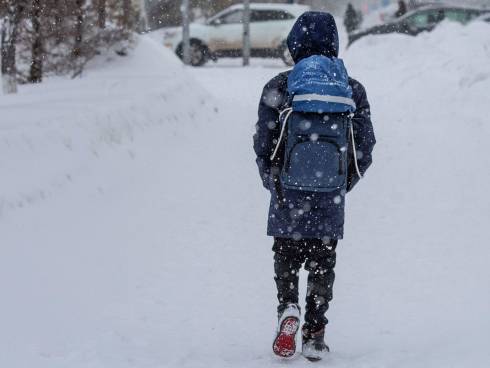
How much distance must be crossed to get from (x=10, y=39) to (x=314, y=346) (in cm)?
632

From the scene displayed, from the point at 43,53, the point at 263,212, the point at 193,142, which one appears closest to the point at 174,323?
the point at 263,212

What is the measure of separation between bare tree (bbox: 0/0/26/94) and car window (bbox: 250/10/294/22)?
1560cm

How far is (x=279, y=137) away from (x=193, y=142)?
533cm

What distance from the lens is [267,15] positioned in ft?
77.6

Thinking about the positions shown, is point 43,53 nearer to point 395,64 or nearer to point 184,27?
point 395,64

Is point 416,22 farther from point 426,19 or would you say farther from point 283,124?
point 283,124

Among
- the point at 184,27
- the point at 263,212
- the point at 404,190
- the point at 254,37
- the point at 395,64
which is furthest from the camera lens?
the point at 254,37

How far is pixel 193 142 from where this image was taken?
8719 mm

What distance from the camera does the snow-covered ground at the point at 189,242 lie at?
384 centimetres

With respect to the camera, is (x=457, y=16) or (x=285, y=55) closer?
(x=285, y=55)

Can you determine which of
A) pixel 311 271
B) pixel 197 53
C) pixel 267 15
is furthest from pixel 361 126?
pixel 267 15

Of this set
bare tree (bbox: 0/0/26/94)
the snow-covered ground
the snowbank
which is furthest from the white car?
bare tree (bbox: 0/0/26/94)

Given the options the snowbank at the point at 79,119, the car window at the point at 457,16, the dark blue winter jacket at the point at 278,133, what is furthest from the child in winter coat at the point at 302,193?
the car window at the point at 457,16

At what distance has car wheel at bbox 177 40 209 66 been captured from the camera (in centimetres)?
2228
